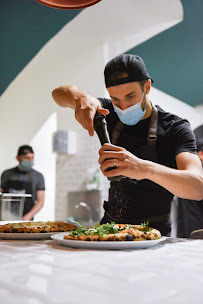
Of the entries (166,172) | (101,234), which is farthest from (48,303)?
(166,172)

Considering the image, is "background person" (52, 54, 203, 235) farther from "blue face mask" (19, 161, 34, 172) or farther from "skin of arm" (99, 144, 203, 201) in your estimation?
"blue face mask" (19, 161, 34, 172)

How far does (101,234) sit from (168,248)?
189 millimetres

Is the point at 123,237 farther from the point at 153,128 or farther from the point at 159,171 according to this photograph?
the point at 153,128

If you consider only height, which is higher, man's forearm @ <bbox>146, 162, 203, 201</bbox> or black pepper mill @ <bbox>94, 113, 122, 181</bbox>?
black pepper mill @ <bbox>94, 113, 122, 181</bbox>

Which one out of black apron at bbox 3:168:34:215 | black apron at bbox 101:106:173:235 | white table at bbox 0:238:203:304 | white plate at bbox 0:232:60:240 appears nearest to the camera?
white table at bbox 0:238:203:304

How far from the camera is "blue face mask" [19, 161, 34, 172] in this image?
→ 4.07 meters

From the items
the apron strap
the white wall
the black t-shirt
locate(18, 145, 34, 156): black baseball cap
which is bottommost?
the black t-shirt

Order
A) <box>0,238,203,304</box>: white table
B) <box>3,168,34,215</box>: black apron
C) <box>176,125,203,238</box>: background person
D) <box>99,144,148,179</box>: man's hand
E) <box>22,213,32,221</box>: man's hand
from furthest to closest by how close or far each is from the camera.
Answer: <box>3,168,34,215</box>: black apron
<box>22,213,32,221</box>: man's hand
<box>176,125,203,238</box>: background person
<box>99,144,148,179</box>: man's hand
<box>0,238,203,304</box>: white table

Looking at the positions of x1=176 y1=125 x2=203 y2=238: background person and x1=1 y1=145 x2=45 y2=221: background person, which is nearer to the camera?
x1=176 y1=125 x2=203 y2=238: background person

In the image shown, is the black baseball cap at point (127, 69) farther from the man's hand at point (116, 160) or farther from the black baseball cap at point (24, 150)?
the black baseball cap at point (24, 150)

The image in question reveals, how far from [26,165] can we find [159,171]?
9.82 ft

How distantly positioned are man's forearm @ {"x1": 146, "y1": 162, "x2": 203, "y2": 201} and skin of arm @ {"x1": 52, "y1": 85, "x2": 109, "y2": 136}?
0.31 metres

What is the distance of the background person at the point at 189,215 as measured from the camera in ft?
9.18

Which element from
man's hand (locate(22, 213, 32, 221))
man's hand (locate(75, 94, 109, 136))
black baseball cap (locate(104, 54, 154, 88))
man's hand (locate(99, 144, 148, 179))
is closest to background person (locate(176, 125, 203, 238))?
black baseball cap (locate(104, 54, 154, 88))
